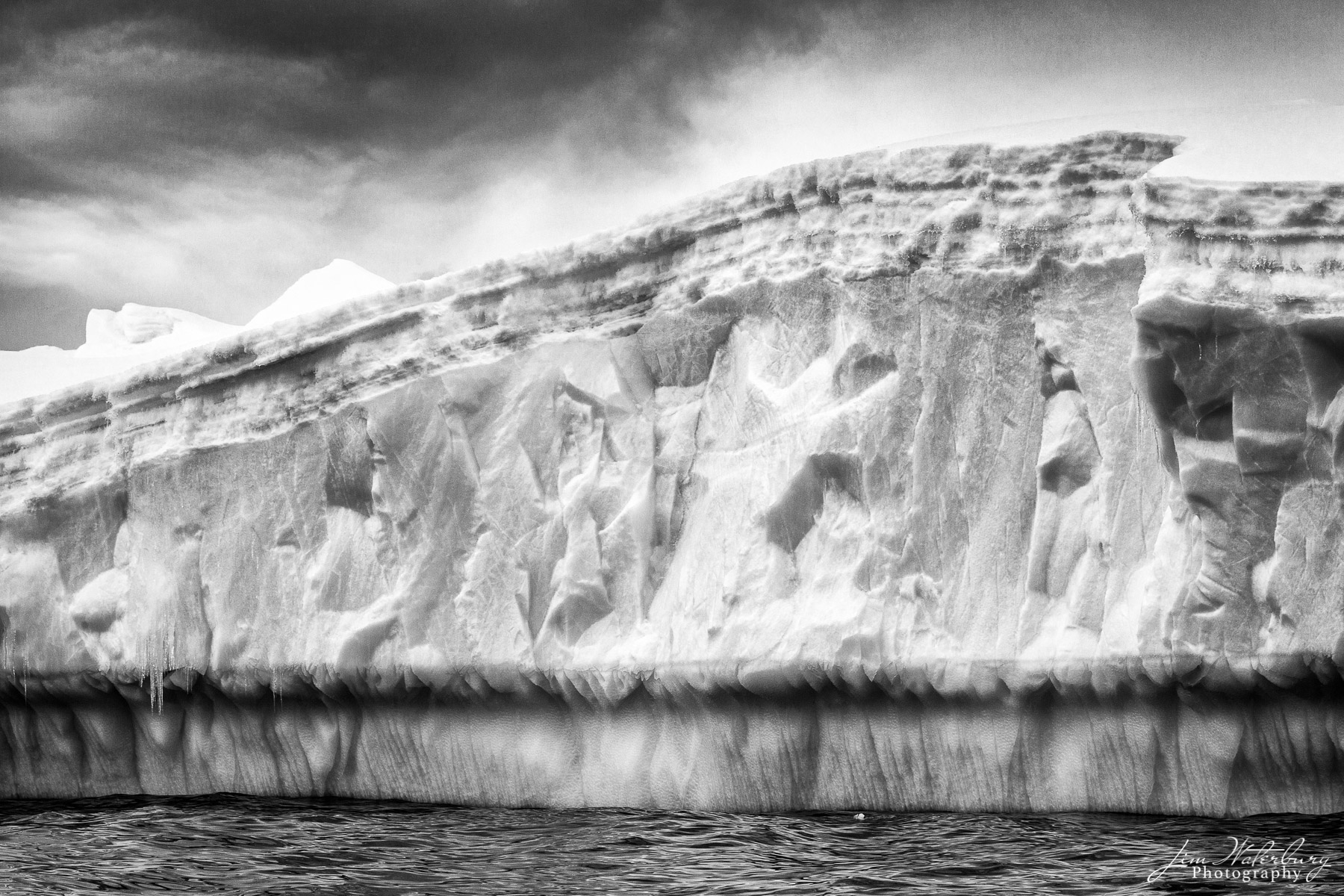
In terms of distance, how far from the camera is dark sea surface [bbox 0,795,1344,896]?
18.5 ft

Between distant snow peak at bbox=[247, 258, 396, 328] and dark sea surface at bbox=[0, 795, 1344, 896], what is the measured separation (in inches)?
259

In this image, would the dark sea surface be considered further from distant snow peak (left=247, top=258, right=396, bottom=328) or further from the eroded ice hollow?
distant snow peak (left=247, top=258, right=396, bottom=328)

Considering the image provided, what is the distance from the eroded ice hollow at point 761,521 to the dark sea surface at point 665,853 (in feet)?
1.56

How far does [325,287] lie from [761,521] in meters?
8.47

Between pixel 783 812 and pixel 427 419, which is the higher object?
pixel 427 419

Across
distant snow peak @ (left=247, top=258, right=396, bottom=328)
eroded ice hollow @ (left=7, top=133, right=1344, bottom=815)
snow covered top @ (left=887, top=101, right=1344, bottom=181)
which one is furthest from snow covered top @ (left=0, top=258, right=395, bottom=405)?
snow covered top @ (left=887, top=101, right=1344, bottom=181)

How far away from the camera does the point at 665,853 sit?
664 centimetres

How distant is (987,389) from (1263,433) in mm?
1547

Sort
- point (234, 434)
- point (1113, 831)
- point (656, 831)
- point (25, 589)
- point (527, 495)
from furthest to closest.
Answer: point (25, 589), point (234, 434), point (527, 495), point (656, 831), point (1113, 831)

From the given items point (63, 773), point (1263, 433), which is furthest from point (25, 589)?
point (1263, 433)

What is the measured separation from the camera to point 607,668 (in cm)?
828

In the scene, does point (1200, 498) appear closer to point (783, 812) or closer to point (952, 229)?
point (952, 229)

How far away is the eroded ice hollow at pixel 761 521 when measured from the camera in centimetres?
654

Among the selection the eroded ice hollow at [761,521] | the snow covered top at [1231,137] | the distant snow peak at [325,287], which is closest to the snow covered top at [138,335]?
the distant snow peak at [325,287]
